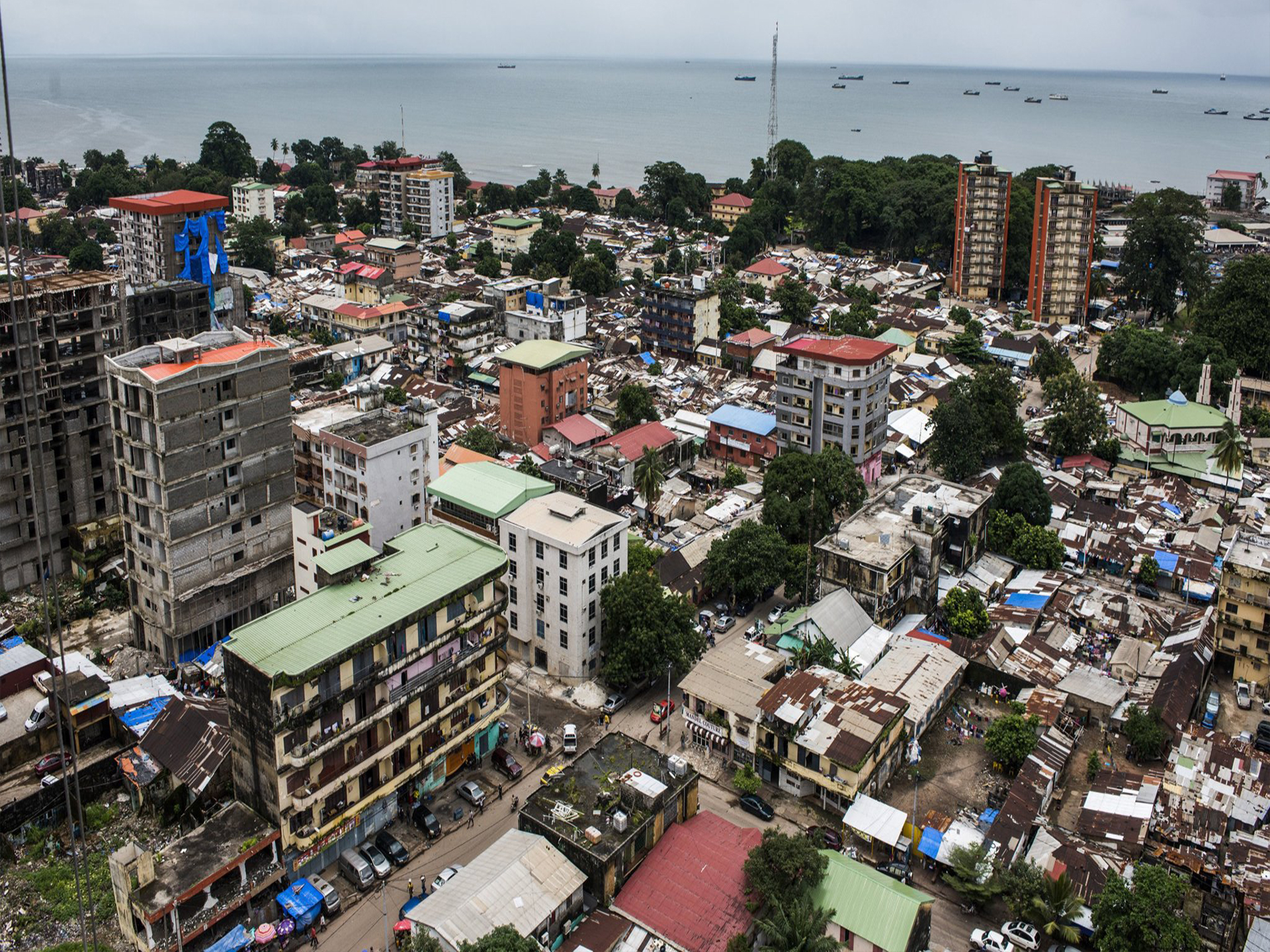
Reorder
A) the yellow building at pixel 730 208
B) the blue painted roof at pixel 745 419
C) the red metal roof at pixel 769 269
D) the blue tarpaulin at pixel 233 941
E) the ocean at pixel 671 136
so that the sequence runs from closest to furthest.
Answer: the blue tarpaulin at pixel 233 941 → the blue painted roof at pixel 745 419 → the red metal roof at pixel 769 269 → the yellow building at pixel 730 208 → the ocean at pixel 671 136

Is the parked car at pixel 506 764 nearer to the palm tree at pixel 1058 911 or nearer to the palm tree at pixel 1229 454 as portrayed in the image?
the palm tree at pixel 1058 911

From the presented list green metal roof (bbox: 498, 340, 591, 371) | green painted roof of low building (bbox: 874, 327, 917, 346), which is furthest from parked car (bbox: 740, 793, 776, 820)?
green painted roof of low building (bbox: 874, 327, 917, 346)

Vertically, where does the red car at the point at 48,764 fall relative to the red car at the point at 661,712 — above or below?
above

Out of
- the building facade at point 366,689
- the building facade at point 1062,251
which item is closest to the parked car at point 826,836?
the building facade at point 366,689

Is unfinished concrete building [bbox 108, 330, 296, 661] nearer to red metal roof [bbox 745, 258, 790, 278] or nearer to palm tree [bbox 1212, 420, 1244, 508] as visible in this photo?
palm tree [bbox 1212, 420, 1244, 508]

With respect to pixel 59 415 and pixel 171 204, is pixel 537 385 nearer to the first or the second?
pixel 59 415

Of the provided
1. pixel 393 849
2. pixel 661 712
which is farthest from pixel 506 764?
pixel 661 712
